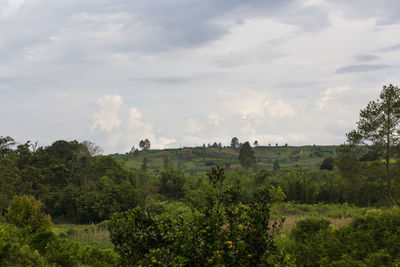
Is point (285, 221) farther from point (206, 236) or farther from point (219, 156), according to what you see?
point (219, 156)

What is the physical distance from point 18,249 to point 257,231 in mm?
6287

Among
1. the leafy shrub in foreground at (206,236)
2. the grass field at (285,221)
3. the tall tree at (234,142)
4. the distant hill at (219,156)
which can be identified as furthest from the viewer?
the tall tree at (234,142)

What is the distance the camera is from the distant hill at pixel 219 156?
113262 millimetres

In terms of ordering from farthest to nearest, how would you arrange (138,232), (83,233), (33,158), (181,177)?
(181,177), (33,158), (83,233), (138,232)

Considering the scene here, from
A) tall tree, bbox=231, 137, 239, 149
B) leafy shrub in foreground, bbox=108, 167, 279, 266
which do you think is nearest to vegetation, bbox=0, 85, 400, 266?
leafy shrub in foreground, bbox=108, 167, 279, 266

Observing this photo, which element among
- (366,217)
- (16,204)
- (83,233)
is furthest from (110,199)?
(366,217)

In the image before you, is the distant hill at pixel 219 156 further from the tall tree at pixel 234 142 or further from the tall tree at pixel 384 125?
the tall tree at pixel 384 125

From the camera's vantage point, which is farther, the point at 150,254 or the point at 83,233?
the point at 83,233

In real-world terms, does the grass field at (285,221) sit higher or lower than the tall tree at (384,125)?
lower

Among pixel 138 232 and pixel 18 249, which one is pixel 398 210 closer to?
pixel 138 232

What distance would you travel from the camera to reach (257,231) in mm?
5695

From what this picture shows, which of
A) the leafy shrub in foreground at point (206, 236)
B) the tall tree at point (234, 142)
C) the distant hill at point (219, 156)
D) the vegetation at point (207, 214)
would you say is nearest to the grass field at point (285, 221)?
the vegetation at point (207, 214)

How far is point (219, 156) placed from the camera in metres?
127

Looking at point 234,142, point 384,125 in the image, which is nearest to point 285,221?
point 384,125
